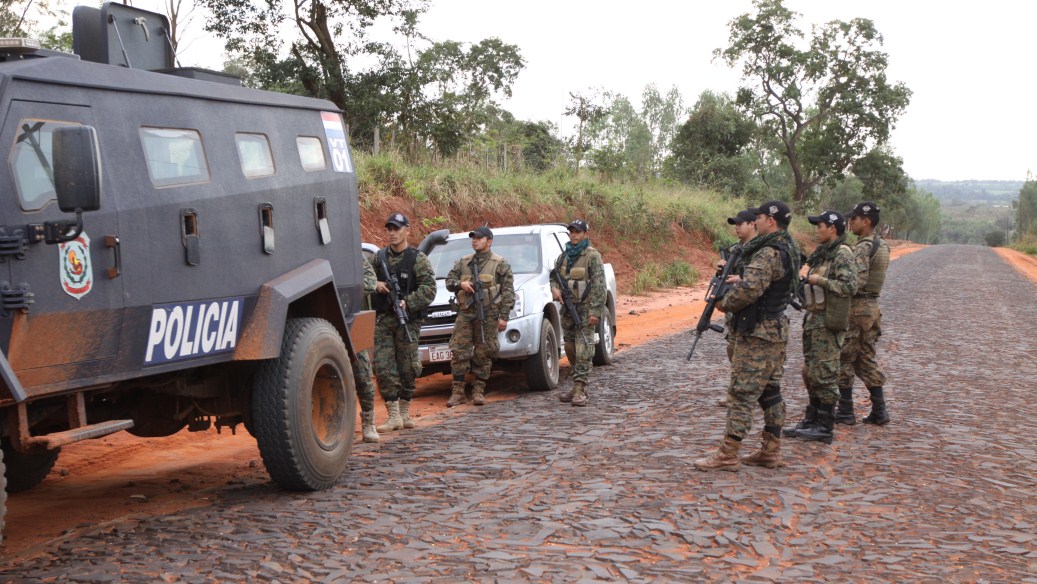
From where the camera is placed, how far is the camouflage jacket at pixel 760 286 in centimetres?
700

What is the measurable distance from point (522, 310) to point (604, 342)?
7.87ft

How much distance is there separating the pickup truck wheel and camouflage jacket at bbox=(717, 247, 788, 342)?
5512 millimetres

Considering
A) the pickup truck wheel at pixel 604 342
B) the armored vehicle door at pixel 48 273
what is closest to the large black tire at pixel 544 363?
the pickup truck wheel at pixel 604 342

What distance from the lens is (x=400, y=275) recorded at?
9250 mm

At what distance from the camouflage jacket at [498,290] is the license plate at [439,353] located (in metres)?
0.72

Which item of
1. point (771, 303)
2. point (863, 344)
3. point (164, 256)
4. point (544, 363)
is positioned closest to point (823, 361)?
point (863, 344)

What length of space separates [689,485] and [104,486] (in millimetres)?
4174

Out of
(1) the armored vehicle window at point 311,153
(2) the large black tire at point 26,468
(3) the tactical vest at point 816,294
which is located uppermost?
(1) the armored vehicle window at point 311,153

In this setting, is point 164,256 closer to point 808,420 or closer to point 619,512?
point 619,512

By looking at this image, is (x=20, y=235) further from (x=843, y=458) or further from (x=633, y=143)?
(x=633, y=143)

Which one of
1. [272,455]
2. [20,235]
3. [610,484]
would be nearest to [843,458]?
[610,484]

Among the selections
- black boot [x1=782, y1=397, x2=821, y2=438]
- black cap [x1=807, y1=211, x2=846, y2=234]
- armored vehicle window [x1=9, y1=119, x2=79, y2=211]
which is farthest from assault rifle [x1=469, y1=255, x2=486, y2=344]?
armored vehicle window [x1=9, y1=119, x2=79, y2=211]

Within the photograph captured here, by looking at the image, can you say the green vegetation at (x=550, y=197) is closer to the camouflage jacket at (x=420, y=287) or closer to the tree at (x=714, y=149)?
the tree at (x=714, y=149)

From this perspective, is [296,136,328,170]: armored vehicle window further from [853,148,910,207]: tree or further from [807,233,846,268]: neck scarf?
[853,148,910,207]: tree
